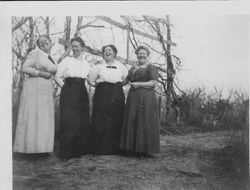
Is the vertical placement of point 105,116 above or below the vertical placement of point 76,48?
below

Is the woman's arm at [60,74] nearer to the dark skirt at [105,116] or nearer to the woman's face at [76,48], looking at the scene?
the woman's face at [76,48]

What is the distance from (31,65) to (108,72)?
792 millimetres

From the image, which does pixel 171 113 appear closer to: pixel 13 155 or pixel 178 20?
pixel 178 20

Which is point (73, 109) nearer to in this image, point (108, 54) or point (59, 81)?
point (59, 81)

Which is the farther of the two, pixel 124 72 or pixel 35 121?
pixel 124 72

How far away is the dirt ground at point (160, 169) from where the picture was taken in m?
3.94

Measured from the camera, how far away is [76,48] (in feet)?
13.2

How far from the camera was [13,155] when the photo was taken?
3982 mm

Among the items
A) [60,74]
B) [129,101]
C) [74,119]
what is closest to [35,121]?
[74,119]

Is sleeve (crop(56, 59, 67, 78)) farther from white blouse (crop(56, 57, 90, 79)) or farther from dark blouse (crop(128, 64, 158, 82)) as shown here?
dark blouse (crop(128, 64, 158, 82))

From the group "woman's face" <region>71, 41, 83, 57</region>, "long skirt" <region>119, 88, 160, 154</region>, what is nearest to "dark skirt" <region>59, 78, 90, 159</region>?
"woman's face" <region>71, 41, 83, 57</region>

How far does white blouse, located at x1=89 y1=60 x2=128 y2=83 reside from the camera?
159 inches

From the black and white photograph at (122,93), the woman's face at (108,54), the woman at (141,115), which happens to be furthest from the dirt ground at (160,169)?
the woman's face at (108,54)

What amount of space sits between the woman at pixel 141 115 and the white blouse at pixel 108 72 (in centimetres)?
10
